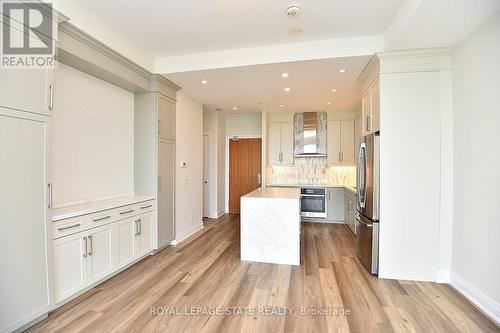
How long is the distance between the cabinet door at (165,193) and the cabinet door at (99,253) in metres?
0.90

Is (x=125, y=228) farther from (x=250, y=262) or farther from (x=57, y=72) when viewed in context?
(x=57, y=72)

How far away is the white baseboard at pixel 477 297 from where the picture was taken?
80.5 inches

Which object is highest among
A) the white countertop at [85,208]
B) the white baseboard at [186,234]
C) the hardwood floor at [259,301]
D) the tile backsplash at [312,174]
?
the tile backsplash at [312,174]

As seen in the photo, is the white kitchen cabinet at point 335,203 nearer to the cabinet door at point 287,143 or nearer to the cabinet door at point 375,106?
the cabinet door at point 287,143

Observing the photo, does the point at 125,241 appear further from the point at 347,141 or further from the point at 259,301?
the point at 347,141

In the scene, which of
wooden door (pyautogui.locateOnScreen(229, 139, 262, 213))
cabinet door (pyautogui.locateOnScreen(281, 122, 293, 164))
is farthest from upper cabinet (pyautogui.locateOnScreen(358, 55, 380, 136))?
wooden door (pyautogui.locateOnScreen(229, 139, 262, 213))

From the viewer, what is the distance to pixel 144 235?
11.1ft

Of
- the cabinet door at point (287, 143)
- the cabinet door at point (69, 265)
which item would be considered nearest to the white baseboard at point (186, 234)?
the cabinet door at point (69, 265)

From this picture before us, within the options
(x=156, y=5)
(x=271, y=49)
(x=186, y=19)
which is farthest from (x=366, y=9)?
(x=156, y=5)

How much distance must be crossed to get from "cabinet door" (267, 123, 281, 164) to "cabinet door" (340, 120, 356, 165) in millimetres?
1482

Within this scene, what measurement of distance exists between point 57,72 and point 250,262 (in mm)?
3241

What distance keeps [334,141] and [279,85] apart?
241 cm

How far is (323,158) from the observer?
575cm

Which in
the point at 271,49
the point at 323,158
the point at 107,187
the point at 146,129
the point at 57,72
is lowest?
the point at 107,187
